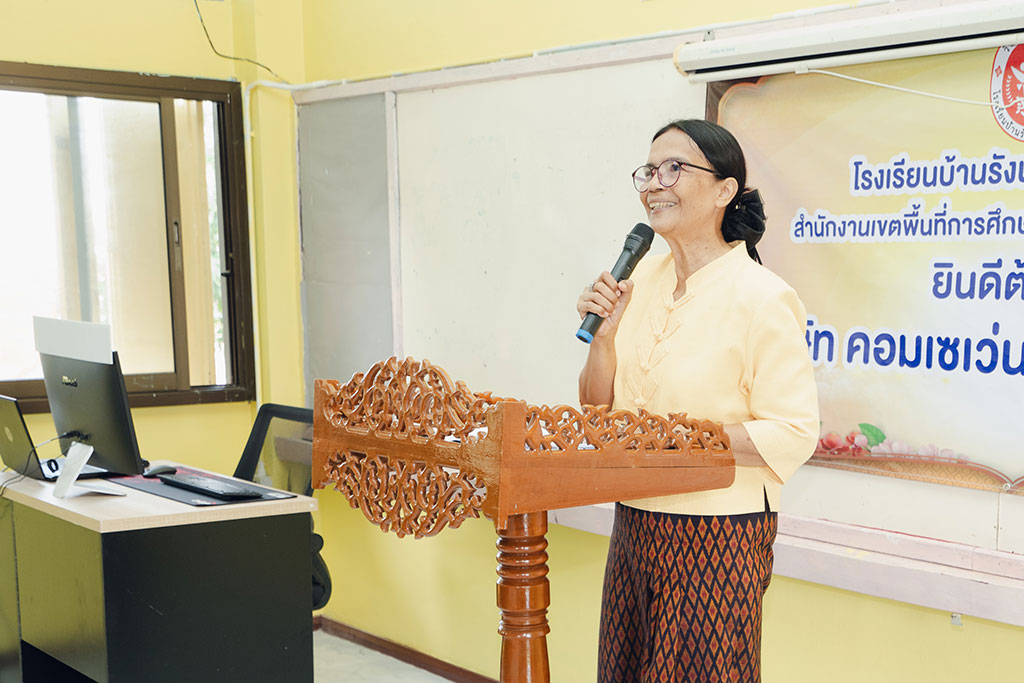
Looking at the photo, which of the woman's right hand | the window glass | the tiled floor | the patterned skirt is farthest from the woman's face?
the window glass

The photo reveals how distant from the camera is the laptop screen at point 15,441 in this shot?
2.96 metres

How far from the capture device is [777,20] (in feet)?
8.26

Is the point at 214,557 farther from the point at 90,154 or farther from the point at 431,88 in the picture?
the point at 90,154

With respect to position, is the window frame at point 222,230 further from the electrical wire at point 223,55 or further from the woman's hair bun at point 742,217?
the woman's hair bun at point 742,217

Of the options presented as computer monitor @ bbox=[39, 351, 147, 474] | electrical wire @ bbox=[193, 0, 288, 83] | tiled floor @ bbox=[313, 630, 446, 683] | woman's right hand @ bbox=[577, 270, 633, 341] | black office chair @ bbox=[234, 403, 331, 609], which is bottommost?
tiled floor @ bbox=[313, 630, 446, 683]

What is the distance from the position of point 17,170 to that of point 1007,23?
3335 mm

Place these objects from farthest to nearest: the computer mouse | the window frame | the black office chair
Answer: the window frame, the black office chair, the computer mouse

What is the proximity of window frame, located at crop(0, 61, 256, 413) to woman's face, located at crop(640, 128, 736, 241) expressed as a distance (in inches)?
113

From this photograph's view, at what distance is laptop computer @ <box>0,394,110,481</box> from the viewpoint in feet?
9.74

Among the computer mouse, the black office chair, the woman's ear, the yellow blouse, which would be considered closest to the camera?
the yellow blouse

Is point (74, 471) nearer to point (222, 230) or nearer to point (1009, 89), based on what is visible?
point (222, 230)

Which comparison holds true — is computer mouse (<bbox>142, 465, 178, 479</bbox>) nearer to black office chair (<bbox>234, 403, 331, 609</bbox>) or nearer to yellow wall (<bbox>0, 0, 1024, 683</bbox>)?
black office chair (<bbox>234, 403, 331, 609</bbox>)

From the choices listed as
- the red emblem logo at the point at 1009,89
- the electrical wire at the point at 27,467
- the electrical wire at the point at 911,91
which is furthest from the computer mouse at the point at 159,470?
the red emblem logo at the point at 1009,89

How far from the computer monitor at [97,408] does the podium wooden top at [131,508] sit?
88mm
